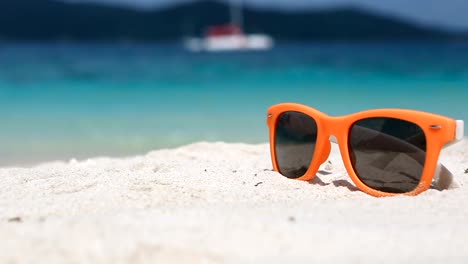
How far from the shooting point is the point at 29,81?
1577 cm

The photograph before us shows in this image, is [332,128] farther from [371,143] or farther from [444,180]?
[444,180]

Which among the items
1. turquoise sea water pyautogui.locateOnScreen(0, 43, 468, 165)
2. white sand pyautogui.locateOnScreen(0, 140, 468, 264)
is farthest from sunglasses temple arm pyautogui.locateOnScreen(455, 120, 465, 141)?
turquoise sea water pyautogui.locateOnScreen(0, 43, 468, 165)

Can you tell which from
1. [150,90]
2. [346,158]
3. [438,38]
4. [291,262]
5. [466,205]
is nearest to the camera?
[291,262]

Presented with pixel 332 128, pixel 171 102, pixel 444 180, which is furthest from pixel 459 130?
pixel 171 102

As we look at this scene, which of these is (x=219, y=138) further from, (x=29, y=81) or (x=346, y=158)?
(x=29, y=81)

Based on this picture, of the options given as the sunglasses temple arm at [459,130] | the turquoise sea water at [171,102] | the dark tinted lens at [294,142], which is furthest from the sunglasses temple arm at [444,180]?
Result: the turquoise sea water at [171,102]

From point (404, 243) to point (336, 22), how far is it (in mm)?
63099

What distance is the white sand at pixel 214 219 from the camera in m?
1.71

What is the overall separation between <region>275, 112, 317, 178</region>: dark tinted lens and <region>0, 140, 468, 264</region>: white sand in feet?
0.31

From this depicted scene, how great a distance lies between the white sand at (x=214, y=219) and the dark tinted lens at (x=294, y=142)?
0.10 meters

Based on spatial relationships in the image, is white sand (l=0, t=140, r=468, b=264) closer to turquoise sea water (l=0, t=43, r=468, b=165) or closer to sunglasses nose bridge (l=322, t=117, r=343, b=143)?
sunglasses nose bridge (l=322, t=117, r=343, b=143)

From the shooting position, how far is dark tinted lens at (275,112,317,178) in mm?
2854

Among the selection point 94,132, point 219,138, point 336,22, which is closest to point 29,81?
point 94,132

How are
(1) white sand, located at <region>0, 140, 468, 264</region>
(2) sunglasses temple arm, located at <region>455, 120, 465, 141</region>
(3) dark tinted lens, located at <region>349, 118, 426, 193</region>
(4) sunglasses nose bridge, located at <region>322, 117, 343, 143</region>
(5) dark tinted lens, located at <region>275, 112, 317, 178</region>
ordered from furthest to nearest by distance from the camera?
Result: (5) dark tinted lens, located at <region>275, 112, 317, 178</region>, (4) sunglasses nose bridge, located at <region>322, 117, 343, 143</region>, (3) dark tinted lens, located at <region>349, 118, 426, 193</region>, (2) sunglasses temple arm, located at <region>455, 120, 465, 141</region>, (1) white sand, located at <region>0, 140, 468, 264</region>
